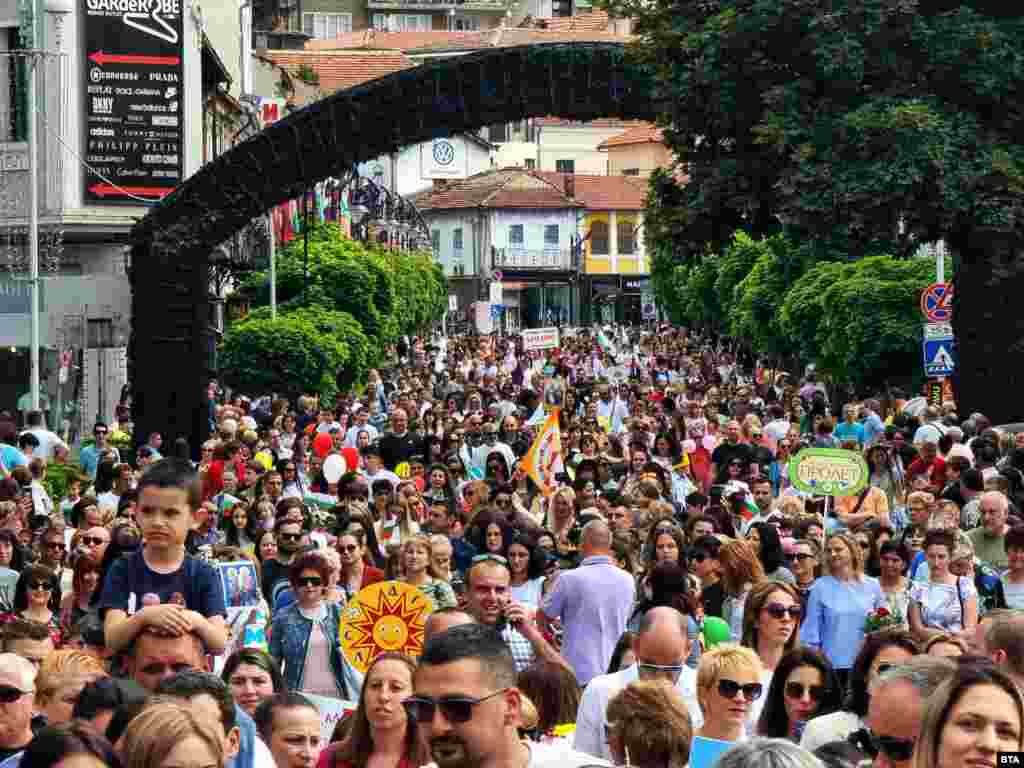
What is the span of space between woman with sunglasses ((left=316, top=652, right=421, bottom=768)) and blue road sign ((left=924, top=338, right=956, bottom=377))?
1895cm

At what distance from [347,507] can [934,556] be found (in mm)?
4499

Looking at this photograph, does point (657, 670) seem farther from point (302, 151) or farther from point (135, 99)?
point (135, 99)

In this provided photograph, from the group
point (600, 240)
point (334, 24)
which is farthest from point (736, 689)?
point (334, 24)

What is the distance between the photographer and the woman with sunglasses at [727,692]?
27.2ft

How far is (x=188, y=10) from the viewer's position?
4038 centimetres

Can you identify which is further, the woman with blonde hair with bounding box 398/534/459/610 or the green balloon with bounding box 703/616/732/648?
the woman with blonde hair with bounding box 398/534/459/610

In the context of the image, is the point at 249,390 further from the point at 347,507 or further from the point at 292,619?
the point at 292,619

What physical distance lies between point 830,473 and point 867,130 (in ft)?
30.1

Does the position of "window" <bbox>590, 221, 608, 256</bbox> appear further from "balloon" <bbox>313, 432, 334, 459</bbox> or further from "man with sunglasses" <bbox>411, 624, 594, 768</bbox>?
"man with sunglasses" <bbox>411, 624, 594, 768</bbox>

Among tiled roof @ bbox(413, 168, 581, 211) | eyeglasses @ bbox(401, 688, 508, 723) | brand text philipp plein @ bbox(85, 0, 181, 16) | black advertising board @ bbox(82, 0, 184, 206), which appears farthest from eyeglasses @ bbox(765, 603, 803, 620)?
tiled roof @ bbox(413, 168, 581, 211)

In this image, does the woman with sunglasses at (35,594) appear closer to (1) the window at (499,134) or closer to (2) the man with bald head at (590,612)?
(2) the man with bald head at (590,612)

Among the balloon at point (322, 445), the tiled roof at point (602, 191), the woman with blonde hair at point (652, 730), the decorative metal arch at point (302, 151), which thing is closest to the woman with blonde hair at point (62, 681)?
the woman with blonde hair at point (652, 730)

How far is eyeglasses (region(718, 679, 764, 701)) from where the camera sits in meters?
8.28

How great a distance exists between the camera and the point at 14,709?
802 cm
